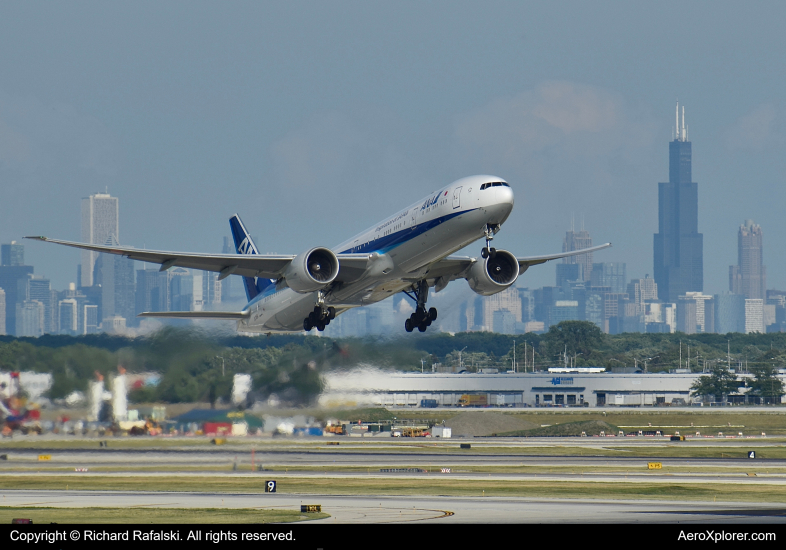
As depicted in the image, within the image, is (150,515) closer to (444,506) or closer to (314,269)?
(444,506)

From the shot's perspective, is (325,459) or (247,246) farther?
(247,246)

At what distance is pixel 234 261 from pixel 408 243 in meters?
9.64

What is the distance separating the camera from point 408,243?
52.9 m

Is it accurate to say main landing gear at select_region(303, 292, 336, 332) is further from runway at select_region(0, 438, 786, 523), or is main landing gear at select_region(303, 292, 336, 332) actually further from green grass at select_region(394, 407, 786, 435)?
green grass at select_region(394, 407, 786, 435)

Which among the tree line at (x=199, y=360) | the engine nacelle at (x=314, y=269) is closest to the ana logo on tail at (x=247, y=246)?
the tree line at (x=199, y=360)

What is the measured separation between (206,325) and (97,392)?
742 centimetres

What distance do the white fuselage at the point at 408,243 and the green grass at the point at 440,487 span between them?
9.35 metres

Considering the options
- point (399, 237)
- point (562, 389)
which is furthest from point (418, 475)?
point (562, 389)

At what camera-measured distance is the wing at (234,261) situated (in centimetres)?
5512

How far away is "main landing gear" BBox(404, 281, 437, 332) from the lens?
61250mm

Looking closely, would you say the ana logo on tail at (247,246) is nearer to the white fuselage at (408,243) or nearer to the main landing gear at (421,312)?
the white fuselage at (408,243)

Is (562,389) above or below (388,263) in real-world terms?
below

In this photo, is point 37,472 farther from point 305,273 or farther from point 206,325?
point 305,273

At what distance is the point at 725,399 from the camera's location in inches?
6762
